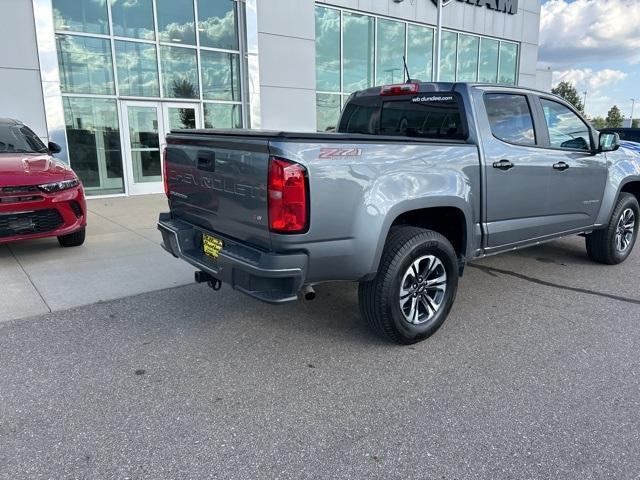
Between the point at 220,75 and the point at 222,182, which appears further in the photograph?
the point at 220,75

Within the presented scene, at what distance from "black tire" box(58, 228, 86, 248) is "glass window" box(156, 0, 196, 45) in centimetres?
705

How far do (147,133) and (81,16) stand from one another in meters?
2.77

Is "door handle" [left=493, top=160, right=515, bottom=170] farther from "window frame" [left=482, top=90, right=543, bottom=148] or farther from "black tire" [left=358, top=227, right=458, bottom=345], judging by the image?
"black tire" [left=358, top=227, right=458, bottom=345]

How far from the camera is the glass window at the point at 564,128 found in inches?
189

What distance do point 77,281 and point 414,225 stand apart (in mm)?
3566

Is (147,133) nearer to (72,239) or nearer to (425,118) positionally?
(72,239)

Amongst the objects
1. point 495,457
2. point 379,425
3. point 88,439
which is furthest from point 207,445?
point 495,457

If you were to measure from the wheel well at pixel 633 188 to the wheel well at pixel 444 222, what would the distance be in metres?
3.27

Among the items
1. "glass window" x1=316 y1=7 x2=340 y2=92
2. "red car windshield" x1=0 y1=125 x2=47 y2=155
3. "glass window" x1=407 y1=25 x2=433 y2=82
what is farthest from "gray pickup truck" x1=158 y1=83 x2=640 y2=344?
"glass window" x1=407 y1=25 x2=433 y2=82

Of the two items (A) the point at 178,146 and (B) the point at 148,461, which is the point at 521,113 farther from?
(B) the point at 148,461

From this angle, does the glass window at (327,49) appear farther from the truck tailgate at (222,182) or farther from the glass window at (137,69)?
the truck tailgate at (222,182)

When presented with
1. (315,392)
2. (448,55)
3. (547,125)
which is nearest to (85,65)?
(547,125)

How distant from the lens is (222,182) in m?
3.40

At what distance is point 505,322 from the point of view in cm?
421
